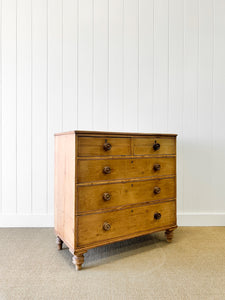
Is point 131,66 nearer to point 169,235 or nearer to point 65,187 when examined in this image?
point 65,187

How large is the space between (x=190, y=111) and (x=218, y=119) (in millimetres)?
317

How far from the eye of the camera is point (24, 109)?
2.20 metres

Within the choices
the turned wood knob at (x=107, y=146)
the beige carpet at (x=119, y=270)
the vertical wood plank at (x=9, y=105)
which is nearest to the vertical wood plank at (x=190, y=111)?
the beige carpet at (x=119, y=270)

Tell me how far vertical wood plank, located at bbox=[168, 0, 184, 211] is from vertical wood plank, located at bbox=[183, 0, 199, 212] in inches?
1.7

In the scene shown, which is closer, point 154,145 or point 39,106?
point 154,145

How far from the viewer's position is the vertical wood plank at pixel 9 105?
2.19 metres

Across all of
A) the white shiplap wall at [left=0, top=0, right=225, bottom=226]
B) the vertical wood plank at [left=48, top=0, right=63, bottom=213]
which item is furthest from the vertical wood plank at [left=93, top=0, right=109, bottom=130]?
the vertical wood plank at [left=48, top=0, right=63, bottom=213]

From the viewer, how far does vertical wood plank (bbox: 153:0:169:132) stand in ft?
7.44

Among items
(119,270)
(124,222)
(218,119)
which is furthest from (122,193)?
(218,119)

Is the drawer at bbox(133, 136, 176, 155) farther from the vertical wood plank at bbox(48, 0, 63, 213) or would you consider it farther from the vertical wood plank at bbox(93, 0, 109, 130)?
the vertical wood plank at bbox(48, 0, 63, 213)

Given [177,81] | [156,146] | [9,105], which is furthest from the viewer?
[177,81]

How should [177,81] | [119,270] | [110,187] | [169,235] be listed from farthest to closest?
[177,81] → [169,235] → [110,187] → [119,270]

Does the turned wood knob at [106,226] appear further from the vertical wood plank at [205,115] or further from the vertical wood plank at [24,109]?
the vertical wood plank at [205,115]

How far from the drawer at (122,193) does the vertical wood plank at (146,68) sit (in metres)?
0.69
